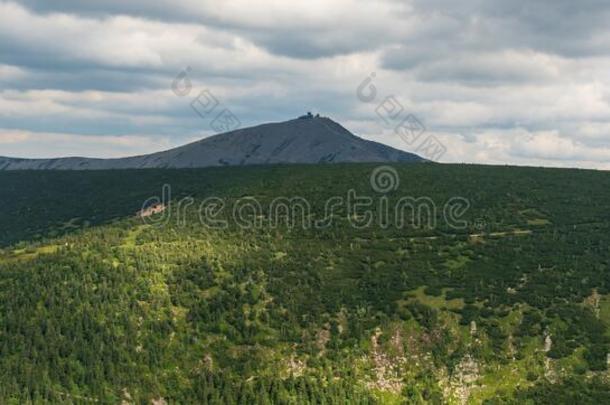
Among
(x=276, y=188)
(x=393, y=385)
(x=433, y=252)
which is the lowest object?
(x=393, y=385)

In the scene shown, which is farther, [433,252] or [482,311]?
[433,252]

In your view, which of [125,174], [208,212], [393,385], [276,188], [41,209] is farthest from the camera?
[125,174]

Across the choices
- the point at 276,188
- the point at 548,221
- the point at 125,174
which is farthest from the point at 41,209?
the point at 548,221

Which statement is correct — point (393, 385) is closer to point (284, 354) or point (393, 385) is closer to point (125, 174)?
point (284, 354)

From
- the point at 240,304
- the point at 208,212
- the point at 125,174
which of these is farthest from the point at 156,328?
the point at 125,174

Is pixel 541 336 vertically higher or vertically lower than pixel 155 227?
lower

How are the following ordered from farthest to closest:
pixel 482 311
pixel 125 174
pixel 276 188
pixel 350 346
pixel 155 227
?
pixel 125 174 < pixel 276 188 < pixel 155 227 < pixel 482 311 < pixel 350 346

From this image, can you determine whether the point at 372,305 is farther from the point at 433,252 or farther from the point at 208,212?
the point at 208,212
